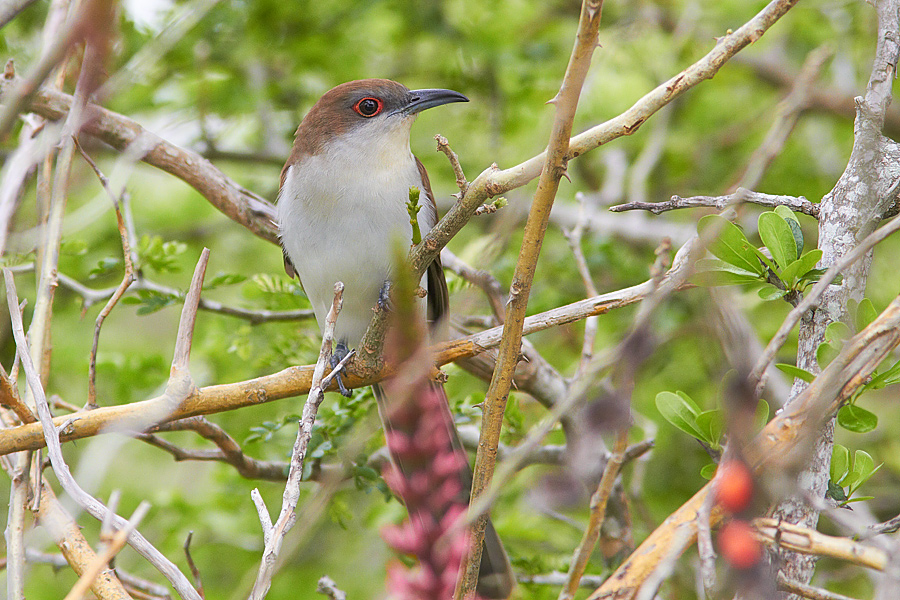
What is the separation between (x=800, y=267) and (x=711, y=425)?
1.46 ft

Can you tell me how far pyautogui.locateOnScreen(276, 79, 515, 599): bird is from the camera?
3746 millimetres

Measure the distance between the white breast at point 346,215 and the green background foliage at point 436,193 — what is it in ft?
0.84

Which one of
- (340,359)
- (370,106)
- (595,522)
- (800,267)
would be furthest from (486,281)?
(800,267)

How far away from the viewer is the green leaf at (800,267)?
2.03 meters

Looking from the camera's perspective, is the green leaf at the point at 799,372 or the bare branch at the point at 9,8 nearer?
the bare branch at the point at 9,8

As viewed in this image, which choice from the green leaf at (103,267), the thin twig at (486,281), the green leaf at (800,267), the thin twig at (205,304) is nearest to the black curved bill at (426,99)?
the thin twig at (486,281)

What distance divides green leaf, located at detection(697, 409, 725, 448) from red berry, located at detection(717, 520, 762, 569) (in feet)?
2.22

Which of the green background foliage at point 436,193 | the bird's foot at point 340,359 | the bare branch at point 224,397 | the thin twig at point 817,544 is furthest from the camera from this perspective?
the green background foliage at point 436,193

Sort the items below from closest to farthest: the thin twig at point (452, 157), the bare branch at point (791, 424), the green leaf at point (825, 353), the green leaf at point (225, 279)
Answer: the bare branch at point (791, 424), the thin twig at point (452, 157), the green leaf at point (825, 353), the green leaf at point (225, 279)

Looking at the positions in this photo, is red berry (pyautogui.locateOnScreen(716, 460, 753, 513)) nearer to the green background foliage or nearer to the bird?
the green background foliage

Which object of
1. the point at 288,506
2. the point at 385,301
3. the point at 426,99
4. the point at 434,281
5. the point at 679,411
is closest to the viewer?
the point at 288,506

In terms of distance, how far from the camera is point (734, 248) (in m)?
2.14

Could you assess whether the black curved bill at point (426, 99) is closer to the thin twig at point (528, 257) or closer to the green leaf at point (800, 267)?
the green leaf at point (800, 267)

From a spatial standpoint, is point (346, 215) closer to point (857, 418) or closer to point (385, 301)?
point (385, 301)
